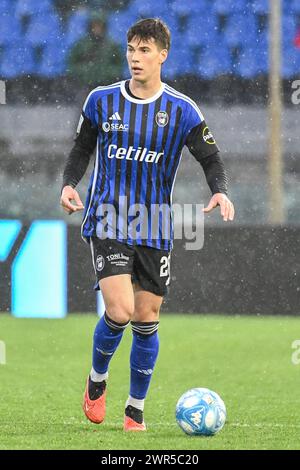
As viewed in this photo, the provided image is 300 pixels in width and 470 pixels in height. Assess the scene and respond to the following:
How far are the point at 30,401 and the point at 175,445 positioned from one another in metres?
1.71

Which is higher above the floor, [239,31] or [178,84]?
[239,31]

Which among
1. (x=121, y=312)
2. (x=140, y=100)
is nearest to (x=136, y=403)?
(x=121, y=312)

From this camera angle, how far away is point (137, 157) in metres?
4.70

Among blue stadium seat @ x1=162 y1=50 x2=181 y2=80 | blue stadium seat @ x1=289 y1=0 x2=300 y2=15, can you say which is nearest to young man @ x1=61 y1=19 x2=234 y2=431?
blue stadium seat @ x1=162 y1=50 x2=181 y2=80

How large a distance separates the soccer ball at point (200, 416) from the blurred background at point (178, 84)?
6.53 m

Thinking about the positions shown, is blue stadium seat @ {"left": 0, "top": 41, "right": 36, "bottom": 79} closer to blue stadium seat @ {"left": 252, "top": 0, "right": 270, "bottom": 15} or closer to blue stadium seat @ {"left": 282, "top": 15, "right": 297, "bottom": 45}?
blue stadium seat @ {"left": 252, "top": 0, "right": 270, "bottom": 15}

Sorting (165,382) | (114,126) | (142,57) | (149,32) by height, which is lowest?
(165,382)

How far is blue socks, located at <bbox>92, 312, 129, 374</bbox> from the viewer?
4602mm

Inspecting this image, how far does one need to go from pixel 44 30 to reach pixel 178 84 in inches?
77.6

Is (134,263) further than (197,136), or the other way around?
(197,136)

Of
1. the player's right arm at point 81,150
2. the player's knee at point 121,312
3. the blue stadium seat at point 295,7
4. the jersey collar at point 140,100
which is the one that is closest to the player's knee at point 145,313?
the player's knee at point 121,312

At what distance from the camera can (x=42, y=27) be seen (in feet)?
43.6

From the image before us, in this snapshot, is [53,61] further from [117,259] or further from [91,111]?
[117,259]
